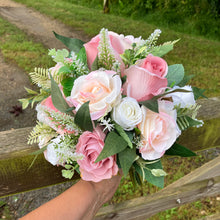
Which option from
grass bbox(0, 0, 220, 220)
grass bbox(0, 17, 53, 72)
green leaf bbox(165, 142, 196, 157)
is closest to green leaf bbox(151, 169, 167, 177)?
green leaf bbox(165, 142, 196, 157)

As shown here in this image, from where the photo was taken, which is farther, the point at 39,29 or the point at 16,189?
the point at 39,29

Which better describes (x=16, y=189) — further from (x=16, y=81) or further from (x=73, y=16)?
(x=73, y=16)

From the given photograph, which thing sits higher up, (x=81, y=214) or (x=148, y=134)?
(x=148, y=134)

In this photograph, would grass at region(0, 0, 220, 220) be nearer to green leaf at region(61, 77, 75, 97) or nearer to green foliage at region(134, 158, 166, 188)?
green foliage at region(134, 158, 166, 188)

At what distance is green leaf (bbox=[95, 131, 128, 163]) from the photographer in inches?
30.5

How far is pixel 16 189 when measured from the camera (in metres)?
1.04

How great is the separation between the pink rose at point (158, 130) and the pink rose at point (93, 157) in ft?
0.43

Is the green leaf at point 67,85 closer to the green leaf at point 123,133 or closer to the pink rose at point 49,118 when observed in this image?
the pink rose at point 49,118

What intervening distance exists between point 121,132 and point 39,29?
20.6 feet

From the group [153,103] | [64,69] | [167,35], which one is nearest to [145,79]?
[153,103]

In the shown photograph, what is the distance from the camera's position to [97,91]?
79 centimetres

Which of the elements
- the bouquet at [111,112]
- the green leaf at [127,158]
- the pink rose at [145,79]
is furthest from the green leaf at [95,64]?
the green leaf at [127,158]

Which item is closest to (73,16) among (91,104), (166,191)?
(166,191)

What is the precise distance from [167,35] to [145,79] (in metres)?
5.75
